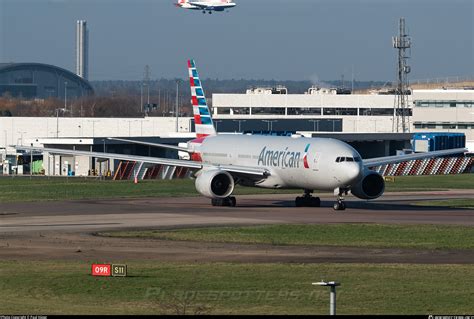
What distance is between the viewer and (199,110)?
73.7m

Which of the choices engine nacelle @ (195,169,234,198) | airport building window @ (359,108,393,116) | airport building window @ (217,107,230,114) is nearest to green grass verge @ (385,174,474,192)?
engine nacelle @ (195,169,234,198)

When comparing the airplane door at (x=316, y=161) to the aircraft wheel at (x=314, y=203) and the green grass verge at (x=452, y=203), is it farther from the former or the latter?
the green grass verge at (x=452, y=203)

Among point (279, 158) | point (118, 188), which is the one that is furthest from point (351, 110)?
point (279, 158)

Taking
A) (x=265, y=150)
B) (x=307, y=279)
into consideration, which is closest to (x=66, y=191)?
(x=265, y=150)

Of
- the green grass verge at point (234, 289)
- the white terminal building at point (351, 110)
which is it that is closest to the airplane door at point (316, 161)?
the green grass verge at point (234, 289)

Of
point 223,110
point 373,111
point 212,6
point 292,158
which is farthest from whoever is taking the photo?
point 223,110

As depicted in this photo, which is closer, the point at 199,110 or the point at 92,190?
the point at 199,110

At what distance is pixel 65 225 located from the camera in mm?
48938

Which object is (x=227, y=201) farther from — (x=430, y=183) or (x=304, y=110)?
(x=304, y=110)

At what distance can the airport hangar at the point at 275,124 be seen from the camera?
115188 mm

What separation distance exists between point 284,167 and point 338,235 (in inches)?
657

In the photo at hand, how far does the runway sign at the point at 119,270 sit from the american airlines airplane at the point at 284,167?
27.6 metres

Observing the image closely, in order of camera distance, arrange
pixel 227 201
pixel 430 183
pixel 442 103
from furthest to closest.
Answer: pixel 442 103
pixel 430 183
pixel 227 201

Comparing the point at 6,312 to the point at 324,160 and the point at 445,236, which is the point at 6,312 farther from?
the point at 324,160
